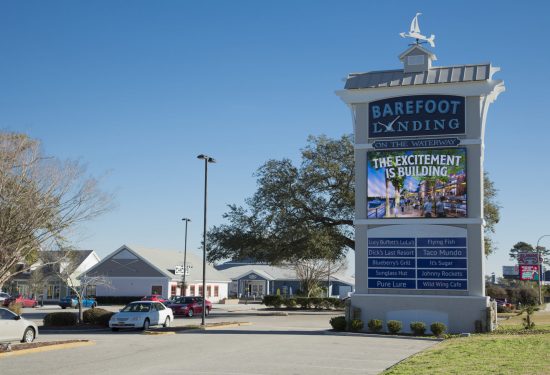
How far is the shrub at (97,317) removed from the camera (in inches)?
1260

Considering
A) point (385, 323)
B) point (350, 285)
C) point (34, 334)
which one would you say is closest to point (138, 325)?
point (34, 334)

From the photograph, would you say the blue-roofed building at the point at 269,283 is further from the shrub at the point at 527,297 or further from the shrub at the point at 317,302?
the shrub at the point at 317,302

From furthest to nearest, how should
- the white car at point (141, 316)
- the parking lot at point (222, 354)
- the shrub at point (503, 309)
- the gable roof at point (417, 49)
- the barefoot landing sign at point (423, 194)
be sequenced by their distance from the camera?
1. the shrub at point (503, 309)
2. the gable roof at point (417, 49)
3. the white car at point (141, 316)
4. the barefoot landing sign at point (423, 194)
5. the parking lot at point (222, 354)

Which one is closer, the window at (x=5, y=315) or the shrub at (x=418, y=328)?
the window at (x=5, y=315)

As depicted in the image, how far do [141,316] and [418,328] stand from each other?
11.9 meters

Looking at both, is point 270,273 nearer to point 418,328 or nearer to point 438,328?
point 418,328

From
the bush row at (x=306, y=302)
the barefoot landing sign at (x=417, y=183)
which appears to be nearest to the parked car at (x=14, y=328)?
the barefoot landing sign at (x=417, y=183)

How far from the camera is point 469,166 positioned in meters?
29.5

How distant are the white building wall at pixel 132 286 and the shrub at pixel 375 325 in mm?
40864

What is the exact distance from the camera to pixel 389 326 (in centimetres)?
2869

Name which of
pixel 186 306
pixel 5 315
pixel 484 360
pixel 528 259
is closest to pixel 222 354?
pixel 484 360

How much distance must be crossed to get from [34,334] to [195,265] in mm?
53357

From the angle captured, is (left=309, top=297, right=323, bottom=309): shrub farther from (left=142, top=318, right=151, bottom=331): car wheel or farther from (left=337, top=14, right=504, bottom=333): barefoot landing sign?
(left=142, top=318, right=151, bottom=331): car wheel

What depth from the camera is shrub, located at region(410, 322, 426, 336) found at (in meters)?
28.1
